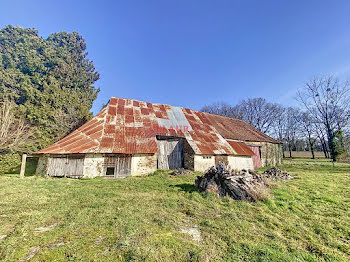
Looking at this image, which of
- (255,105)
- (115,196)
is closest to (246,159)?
(115,196)

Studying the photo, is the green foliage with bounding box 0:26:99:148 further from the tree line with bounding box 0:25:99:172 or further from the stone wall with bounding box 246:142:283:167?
the stone wall with bounding box 246:142:283:167

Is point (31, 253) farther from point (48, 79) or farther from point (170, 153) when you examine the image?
point (48, 79)

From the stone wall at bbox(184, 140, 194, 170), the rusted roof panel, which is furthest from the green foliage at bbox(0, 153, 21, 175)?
the rusted roof panel

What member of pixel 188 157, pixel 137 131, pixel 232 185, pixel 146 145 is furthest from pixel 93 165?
pixel 232 185

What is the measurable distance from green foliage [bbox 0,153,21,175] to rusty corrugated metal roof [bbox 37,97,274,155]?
343 centimetres

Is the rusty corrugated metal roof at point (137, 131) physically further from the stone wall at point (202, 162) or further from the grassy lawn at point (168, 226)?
the grassy lawn at point (168, 226)

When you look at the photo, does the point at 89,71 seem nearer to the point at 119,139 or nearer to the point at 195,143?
the point at 119,139

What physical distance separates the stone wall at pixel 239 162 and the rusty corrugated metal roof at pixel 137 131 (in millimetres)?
822

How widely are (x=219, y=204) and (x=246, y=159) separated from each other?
12399 mm

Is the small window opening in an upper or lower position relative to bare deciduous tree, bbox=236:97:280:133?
lower

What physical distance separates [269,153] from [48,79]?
3786 cm

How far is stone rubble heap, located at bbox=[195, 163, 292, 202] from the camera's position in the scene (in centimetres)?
634

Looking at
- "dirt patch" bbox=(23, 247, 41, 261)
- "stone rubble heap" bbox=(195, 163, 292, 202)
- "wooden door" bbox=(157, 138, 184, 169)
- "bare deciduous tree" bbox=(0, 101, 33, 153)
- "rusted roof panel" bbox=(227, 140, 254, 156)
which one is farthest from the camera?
"rusted roof panel" bbox=(227, 140, 254, 156)

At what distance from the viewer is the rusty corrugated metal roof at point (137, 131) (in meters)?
11.3
